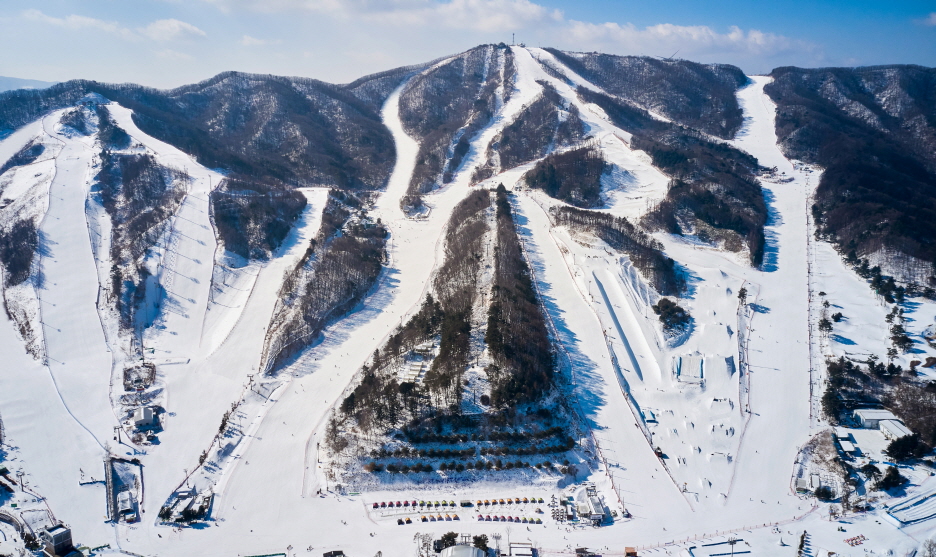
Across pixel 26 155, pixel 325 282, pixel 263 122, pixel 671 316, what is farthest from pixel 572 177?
pixel 26 155

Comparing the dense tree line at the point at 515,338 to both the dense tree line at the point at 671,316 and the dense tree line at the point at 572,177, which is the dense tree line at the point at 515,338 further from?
the dense tree line at the point at 572,177

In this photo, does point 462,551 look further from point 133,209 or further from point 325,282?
point 133,209

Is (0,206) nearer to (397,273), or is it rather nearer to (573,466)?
(397,273)

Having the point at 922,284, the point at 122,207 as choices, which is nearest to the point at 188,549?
the point at 122,207

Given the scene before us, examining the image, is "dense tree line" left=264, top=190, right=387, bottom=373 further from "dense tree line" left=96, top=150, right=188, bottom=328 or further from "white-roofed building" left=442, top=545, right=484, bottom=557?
"white-roofed building" left=442, top=545, right=484, bottom=557

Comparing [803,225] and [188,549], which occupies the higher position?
[803,225]

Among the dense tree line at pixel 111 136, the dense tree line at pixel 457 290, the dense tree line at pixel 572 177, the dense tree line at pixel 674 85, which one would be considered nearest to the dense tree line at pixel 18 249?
the dense tree line at pixel 111 136
